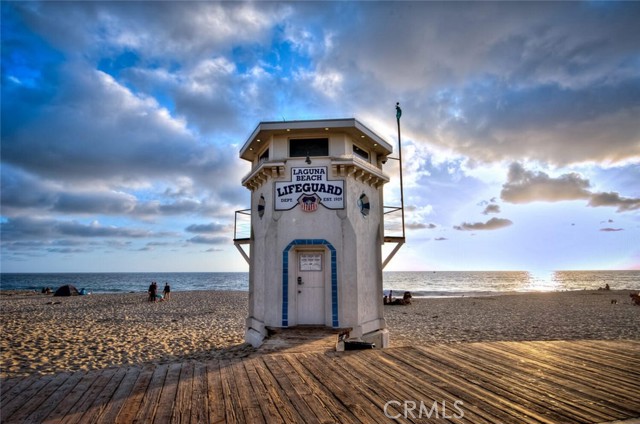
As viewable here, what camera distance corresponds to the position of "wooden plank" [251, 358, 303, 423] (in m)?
4.63

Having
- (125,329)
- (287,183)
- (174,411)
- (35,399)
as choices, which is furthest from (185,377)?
(125,329)

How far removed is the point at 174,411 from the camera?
487 cm

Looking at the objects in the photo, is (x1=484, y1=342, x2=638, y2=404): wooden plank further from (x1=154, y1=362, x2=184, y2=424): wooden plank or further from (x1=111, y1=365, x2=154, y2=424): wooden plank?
(x1=111, y1=365, x2=154, y2=424): wooden plank

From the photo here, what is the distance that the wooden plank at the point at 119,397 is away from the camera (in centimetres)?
474

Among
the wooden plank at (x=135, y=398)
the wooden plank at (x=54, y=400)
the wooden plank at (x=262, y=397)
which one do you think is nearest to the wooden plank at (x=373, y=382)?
the wooden plank at (x=262, y=397)

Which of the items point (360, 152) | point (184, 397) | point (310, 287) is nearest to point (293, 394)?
point (184, 397)

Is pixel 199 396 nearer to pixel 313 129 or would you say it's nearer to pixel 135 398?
pixel 135 398

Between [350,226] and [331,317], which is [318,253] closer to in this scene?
[350,226]

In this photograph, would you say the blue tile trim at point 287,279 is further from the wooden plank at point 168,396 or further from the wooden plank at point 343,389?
the wooden plank at point 168,396

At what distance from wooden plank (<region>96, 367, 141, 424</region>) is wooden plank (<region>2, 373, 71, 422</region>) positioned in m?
1.03

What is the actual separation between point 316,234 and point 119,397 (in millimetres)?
7531

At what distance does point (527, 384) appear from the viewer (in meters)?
5.66

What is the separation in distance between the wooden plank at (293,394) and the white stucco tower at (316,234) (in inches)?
182

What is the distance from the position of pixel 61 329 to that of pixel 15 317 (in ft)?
29.6
